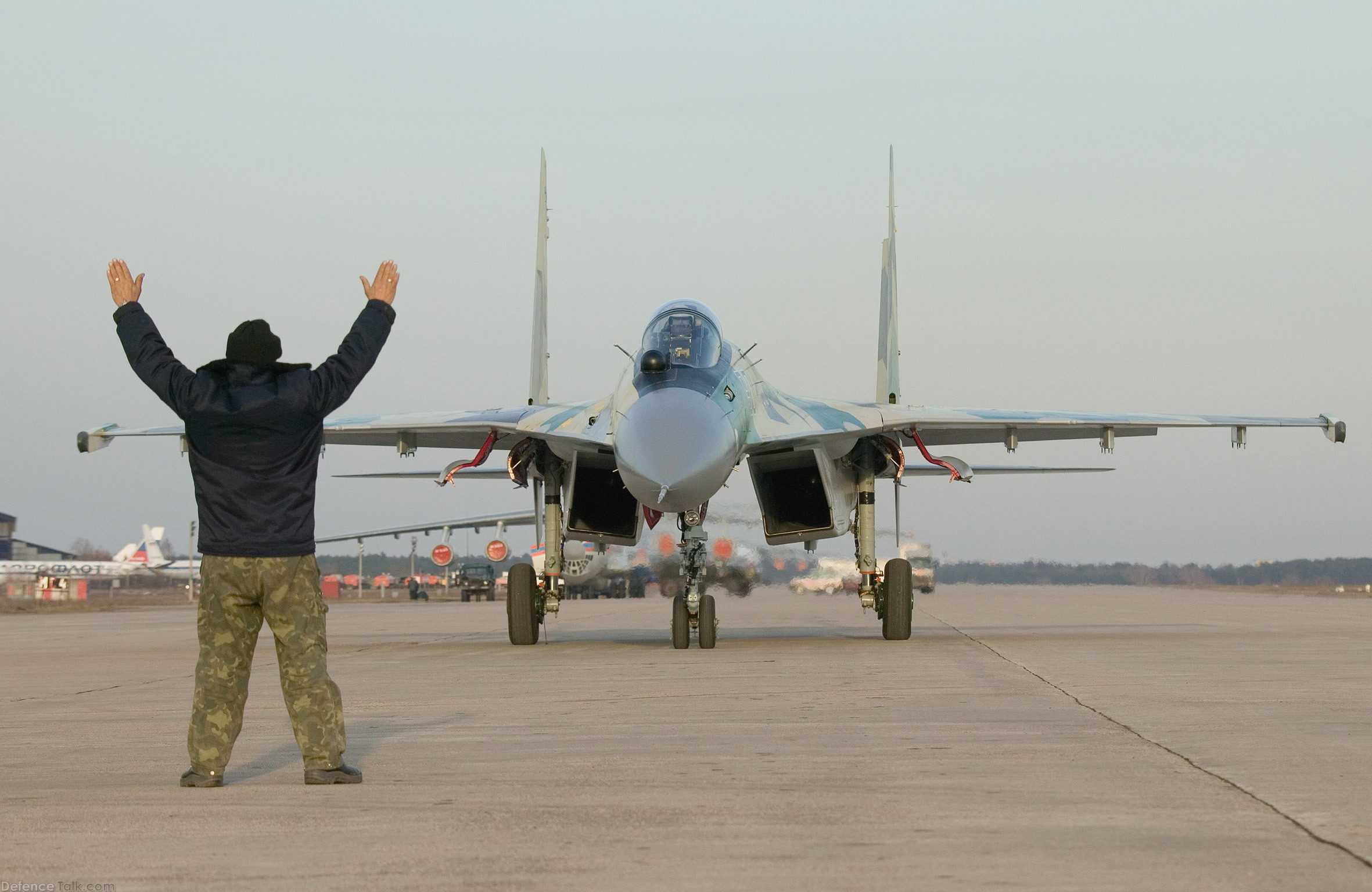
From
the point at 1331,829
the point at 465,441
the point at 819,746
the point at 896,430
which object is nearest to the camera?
the point at 1331,829

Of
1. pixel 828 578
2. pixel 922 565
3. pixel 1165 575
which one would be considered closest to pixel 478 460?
pixel 828 578

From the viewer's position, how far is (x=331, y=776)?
215 inches

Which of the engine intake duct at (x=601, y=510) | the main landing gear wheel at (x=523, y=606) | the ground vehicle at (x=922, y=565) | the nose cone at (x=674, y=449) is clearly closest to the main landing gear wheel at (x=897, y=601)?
the engine intake duct at (x=601, y=510)

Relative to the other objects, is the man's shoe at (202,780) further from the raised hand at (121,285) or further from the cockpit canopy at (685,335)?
the cockpit canopy at (685,335)

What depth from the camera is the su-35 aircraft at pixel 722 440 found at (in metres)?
14.2

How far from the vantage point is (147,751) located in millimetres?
6742

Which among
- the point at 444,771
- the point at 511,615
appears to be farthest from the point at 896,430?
the point at 444,771

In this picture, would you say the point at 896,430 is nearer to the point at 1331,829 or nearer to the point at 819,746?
the point at 819,746

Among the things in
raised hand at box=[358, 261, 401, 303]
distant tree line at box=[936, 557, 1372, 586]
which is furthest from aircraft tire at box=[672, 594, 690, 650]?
distant tree line at box=[936, 557, 1372, 586]

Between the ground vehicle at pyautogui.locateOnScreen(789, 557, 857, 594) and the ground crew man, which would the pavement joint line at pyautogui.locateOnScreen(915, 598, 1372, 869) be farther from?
the ground vehicle at pyautogui.locateOnScreen(789, 557, 857, 594)

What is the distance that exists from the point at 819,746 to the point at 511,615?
10277 millimetres

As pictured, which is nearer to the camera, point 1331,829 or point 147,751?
point 1331,829

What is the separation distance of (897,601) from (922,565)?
43124 millimetres

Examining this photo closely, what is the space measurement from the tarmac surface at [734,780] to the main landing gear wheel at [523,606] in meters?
3.76
